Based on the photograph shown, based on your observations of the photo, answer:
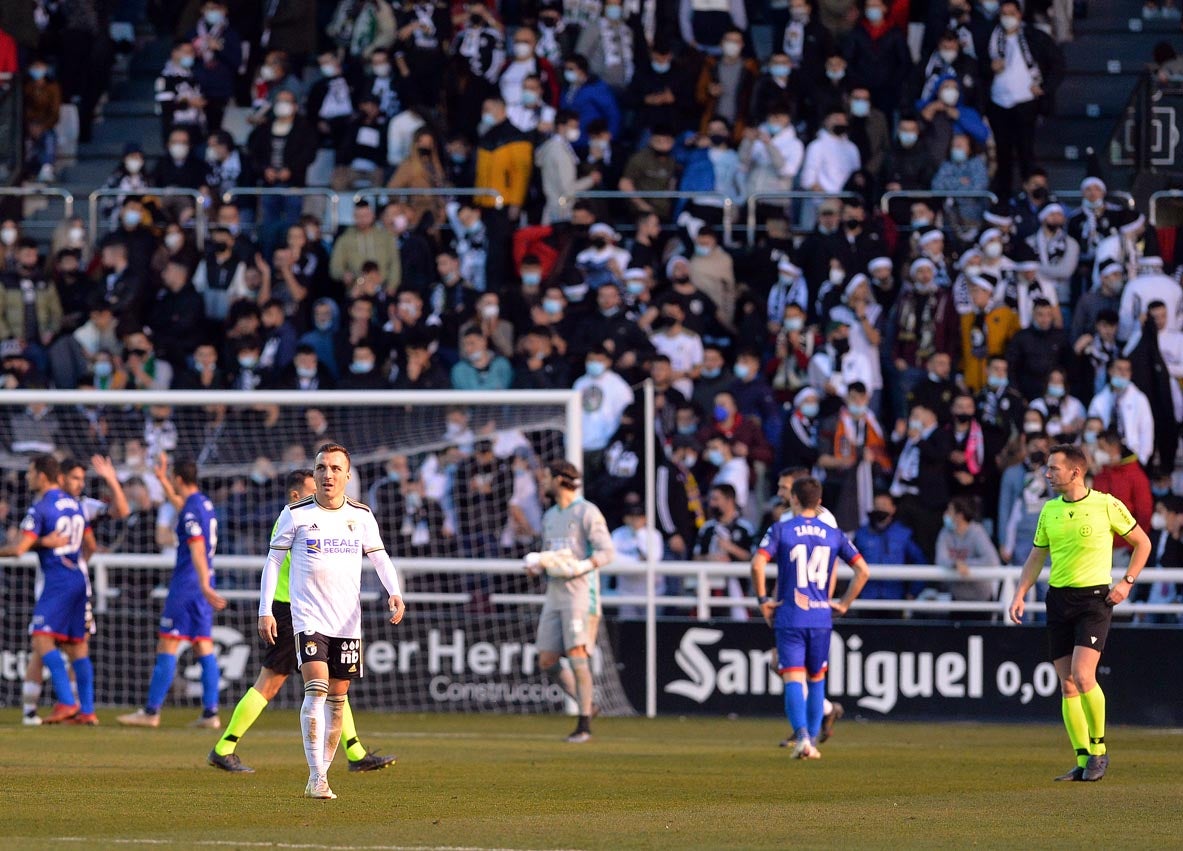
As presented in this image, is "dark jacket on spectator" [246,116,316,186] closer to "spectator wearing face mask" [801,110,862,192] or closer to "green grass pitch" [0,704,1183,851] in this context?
"spectator wearing face mask" [801,110,862,192]

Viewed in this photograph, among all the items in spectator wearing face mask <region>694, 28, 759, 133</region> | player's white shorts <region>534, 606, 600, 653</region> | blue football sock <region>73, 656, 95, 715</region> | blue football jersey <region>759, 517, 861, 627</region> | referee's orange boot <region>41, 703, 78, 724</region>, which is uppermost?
spectator wearing face mask <region>694, 28, 759, 133</region>

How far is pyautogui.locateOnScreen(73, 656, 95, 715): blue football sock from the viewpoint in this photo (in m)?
17.7

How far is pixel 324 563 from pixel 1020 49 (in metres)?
15.6

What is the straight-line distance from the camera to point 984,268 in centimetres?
2227

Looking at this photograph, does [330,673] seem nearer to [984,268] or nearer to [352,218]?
[984,268]

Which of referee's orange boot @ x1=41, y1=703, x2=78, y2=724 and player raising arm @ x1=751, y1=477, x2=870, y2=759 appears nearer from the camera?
player raising arm @ x1=751, y1=477, x2=870, y2=759

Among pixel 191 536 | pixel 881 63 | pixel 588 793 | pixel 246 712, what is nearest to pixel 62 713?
pixel 191 536

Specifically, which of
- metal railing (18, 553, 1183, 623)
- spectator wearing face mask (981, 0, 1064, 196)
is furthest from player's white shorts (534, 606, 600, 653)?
spectator wearing face mask (981, 0, 1064, 196)

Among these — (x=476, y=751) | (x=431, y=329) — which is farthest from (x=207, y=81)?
(x=476, y=751)

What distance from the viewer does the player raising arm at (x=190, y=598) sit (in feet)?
55.6

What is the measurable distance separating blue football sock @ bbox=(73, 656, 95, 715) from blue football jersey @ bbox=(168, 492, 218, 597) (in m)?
1.06

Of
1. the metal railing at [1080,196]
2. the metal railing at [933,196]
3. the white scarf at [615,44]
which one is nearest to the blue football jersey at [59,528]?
the metal railing at [933,196]

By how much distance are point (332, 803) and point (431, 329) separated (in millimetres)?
11641

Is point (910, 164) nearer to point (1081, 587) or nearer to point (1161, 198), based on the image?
point (1161, 198)
